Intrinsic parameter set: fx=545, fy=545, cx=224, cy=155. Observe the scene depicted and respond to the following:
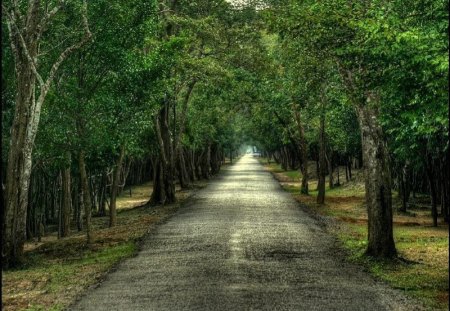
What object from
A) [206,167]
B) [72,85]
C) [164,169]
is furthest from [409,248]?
[206,167]

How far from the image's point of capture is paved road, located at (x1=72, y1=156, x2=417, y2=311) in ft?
37.0

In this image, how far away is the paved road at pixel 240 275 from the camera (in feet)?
37.0

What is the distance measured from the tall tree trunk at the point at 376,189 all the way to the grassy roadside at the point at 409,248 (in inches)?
21.7

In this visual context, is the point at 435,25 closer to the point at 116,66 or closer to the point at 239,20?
the point at 116,66

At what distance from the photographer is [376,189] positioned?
16391mm

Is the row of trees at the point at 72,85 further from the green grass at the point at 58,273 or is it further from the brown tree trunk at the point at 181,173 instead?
the brown tree trunk at the point at 181,173

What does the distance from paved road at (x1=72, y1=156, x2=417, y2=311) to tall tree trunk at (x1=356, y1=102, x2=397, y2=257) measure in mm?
1327

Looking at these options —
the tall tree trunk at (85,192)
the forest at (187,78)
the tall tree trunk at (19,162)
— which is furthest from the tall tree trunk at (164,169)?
the tall tree trunk at (19,162)

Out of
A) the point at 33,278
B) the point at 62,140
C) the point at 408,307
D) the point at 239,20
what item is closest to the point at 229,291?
the point at 408,307

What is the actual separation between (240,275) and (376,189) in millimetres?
5320

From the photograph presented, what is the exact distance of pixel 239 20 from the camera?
36.8 m

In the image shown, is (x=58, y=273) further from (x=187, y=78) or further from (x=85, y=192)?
(x=187, y=78)

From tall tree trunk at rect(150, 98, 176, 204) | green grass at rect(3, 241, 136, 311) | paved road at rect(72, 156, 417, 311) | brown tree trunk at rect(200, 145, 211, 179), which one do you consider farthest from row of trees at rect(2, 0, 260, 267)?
brown tree trunk at rect(200, 145, 211, 179)

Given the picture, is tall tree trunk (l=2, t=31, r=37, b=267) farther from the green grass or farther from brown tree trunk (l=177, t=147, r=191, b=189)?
brown tree trunk (l=177, t=147, r=191, b=189)
